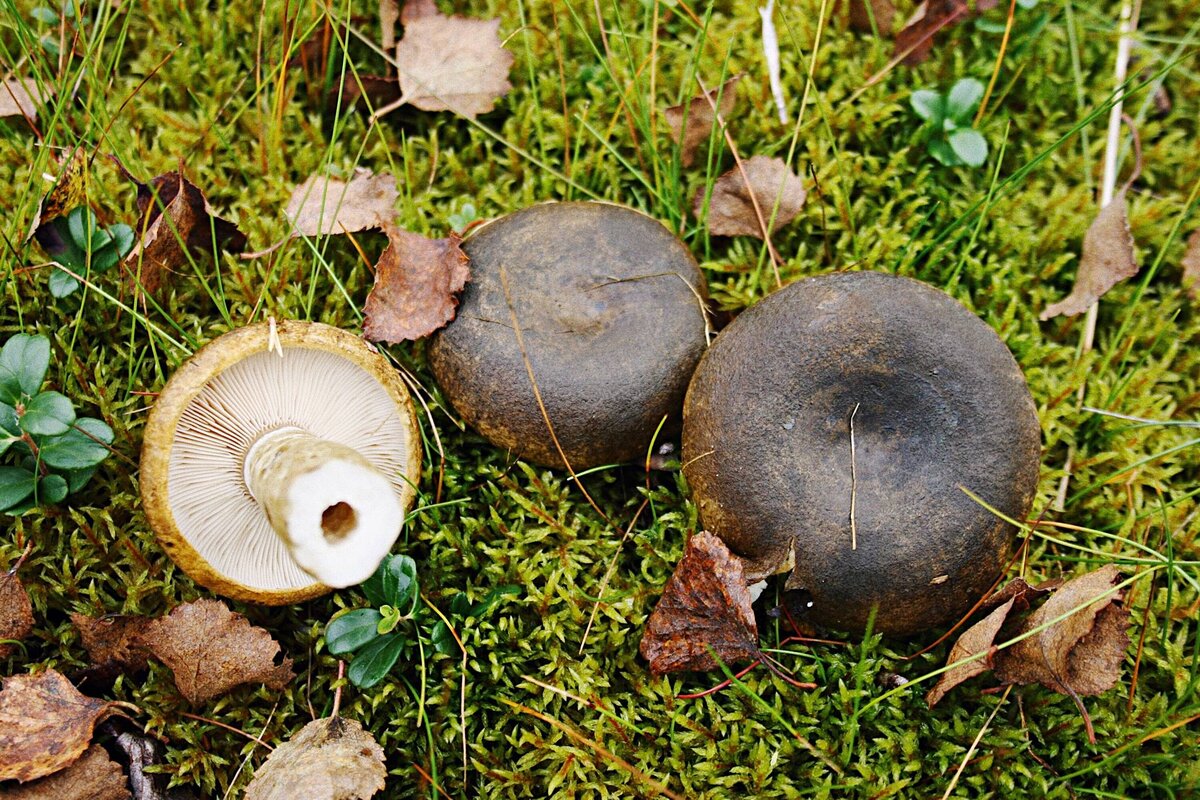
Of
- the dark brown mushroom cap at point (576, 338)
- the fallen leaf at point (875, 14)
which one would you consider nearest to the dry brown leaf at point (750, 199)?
the dark brown mushroom cap at point (576, 338)

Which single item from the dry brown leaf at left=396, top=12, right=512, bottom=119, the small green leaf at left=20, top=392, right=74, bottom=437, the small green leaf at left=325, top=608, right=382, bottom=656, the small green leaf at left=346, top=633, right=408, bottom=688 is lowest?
the small green leaf at left=346, top=633, right=408, bottom=688

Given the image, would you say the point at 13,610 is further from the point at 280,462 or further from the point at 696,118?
the point at 696,118

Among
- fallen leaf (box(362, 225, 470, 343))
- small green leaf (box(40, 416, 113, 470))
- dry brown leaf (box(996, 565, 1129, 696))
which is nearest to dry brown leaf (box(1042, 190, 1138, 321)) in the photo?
dry brown leaf (box(996, 565, 1129, 696))

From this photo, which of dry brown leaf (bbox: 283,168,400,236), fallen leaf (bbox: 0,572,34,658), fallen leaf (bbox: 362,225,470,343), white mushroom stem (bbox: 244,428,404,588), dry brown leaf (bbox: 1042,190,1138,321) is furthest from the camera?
dry brown leaf (bbox: 1042,190,1138,321)

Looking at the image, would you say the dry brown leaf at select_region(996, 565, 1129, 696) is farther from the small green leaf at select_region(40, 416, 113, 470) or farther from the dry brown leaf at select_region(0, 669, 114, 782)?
the small green leaf at select_region(40, 416, 113, 470)

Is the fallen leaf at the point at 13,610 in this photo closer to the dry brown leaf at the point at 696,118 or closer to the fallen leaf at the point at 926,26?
the dry brown leaf at the point at 696,118

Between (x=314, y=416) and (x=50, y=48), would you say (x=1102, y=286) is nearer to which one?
(x=314, y=416)

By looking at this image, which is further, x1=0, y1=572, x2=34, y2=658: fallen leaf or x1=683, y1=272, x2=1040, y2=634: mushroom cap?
x1=0, y1=572, x2=34, y2=658: fallen leaf
